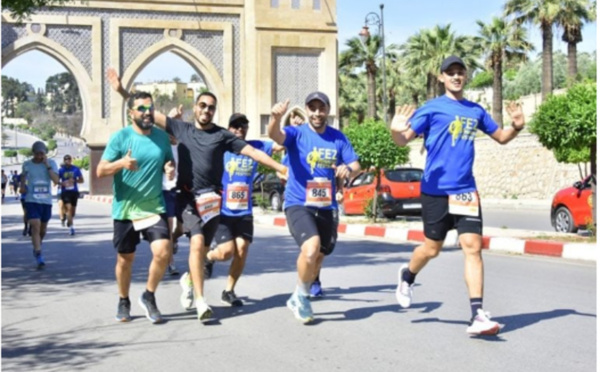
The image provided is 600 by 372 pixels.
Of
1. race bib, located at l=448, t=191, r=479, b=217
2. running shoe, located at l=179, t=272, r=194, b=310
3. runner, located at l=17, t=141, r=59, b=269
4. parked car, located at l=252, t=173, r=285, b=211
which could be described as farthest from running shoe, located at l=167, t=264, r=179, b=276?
parked car, located at l=252, t=173, r=285, b=211

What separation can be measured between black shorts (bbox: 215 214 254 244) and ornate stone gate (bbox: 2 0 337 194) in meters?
35.3

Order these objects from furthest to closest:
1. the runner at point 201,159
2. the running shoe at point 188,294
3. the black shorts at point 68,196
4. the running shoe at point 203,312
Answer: the black shorts at point 68,196, the running shoe at point 188,294, the runner at point 201,159, the running shoe at point 203,312

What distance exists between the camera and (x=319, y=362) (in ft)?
19.1

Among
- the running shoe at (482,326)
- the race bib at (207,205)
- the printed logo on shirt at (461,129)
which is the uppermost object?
the printed logo on shirt at (461,129)

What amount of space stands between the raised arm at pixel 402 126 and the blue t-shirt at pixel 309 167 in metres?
0.80

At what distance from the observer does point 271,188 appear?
29.6 meters

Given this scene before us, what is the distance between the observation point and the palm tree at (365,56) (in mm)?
56406

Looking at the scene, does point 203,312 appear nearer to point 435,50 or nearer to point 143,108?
point 143,108

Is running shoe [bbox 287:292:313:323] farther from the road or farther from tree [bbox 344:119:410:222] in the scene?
tree [bbox 344:119:410:222]

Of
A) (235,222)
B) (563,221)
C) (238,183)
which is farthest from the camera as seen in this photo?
(563,221)

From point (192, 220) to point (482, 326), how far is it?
2.54 m

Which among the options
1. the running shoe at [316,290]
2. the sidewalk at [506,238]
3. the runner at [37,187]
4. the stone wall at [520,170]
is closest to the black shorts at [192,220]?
the running shoe at [316,290]

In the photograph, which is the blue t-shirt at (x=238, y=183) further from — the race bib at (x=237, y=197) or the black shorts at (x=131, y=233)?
the black shorts at (x=131, y=233)

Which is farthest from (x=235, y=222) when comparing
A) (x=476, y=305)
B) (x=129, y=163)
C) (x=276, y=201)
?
(x=276, y=201)
